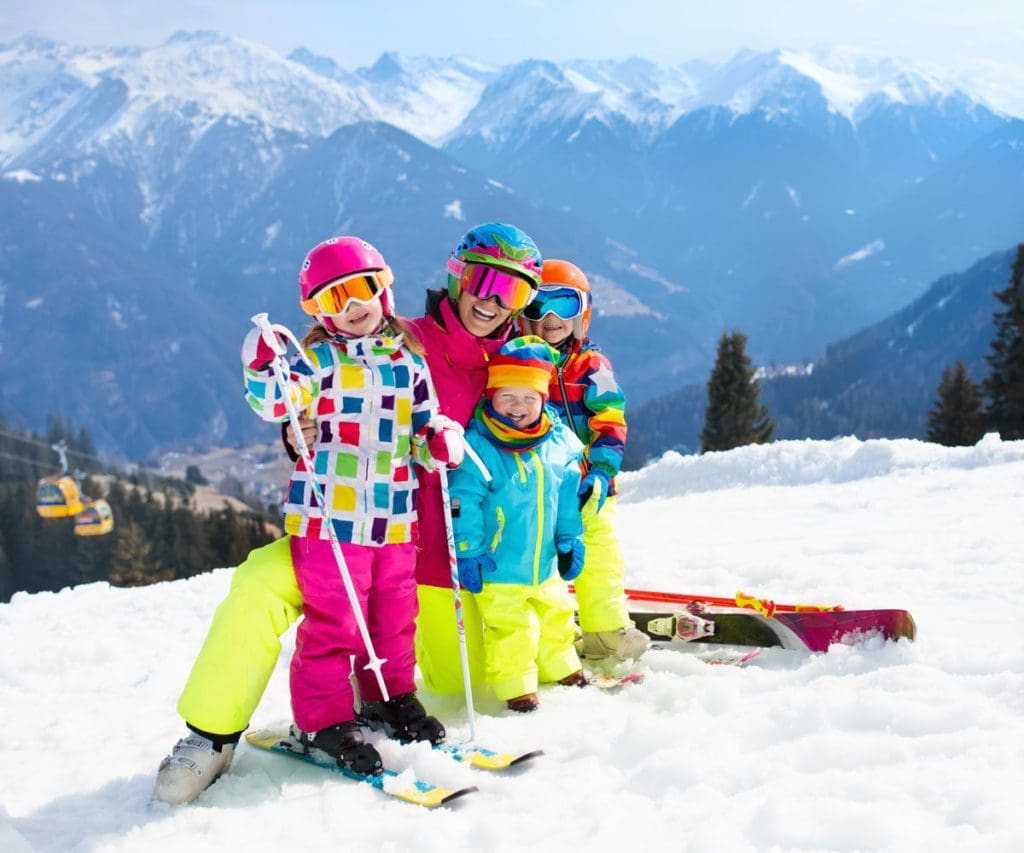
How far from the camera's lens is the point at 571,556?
4445mm

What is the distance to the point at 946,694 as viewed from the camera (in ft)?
11.6

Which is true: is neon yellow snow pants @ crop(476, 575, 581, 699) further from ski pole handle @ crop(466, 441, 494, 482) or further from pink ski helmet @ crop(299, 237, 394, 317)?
pink ski helmet @ crop(299, 237, 394, 317)

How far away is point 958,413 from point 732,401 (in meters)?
11.0

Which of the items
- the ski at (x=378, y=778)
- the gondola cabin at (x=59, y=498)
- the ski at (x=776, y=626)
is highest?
the ski at (x=776, y=626)

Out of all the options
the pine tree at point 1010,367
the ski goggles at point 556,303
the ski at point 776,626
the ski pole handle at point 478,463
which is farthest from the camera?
the pine tree at point 1010,367

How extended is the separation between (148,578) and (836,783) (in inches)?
1928

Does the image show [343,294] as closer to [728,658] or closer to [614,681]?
[614,681]

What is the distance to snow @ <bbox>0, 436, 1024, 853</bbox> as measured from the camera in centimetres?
281

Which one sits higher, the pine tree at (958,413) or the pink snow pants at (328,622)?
the pine tree at (958,413)

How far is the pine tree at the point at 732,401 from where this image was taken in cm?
4262

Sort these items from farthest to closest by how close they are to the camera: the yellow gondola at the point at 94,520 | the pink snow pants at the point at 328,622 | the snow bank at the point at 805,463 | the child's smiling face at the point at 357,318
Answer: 1. the yellow gondola at the point at 94,520
2. the snow bank at the point at 805,463
3. the child's smiling face at the point at 357,318
4. the pink snow pants at the point at 328,622

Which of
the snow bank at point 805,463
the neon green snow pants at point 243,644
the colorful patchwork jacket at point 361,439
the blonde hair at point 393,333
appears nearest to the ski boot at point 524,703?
the colorful patchwork jacket at point 361,439

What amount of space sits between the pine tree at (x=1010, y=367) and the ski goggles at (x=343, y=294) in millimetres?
33171

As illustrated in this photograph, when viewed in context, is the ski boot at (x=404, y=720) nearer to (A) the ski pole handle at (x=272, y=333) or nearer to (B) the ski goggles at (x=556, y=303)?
(A) the ski pole handle at (x=272, y=333)
